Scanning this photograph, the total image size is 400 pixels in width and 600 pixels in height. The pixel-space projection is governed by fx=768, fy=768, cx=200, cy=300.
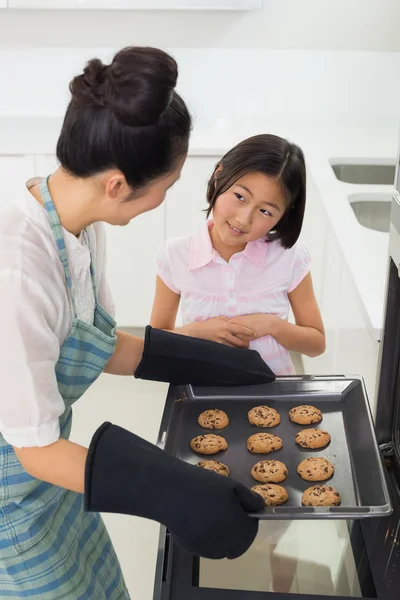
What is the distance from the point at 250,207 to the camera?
1.48 meters

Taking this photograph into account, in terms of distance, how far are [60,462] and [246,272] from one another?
0.74 meters

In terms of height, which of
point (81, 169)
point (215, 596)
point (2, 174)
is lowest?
point (215, 596)

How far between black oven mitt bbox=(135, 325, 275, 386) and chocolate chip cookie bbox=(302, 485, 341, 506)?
0.95 ft

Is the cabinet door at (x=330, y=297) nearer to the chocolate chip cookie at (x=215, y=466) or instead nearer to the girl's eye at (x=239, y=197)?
the girl's eye at (x=239, y=197)

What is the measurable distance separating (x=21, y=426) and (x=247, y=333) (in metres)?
0.66

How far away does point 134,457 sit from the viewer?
968 millimetres

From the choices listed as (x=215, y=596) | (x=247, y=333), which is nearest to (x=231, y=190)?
(x=247, y=333)

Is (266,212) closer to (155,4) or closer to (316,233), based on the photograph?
(316,233)

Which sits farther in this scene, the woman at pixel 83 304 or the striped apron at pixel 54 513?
the striped apron at pixel 54 513

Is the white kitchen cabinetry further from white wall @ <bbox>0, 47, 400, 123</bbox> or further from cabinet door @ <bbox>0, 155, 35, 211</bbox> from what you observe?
cabinet door @ <bbox>0, 155, 35, 211</bbox>

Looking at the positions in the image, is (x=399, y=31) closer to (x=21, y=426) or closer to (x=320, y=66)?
(x=320, y=66)

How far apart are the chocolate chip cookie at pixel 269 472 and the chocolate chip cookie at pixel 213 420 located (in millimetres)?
125

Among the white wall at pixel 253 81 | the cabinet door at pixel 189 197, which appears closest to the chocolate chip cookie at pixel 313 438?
the cabinet door at pixel 189 197

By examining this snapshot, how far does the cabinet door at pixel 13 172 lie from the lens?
9.36 feet
